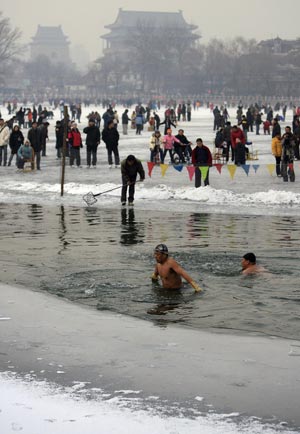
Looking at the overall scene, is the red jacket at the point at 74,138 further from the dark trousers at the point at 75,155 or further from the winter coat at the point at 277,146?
the winter coat at the point at 277,146

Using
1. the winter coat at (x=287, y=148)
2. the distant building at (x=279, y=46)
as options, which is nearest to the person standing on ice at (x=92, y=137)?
the winter coat at (x=287, y=148)

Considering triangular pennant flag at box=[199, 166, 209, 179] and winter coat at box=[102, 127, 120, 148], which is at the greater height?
winter coat at box=[102, 127, 120, 148]

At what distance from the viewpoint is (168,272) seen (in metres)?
14.6

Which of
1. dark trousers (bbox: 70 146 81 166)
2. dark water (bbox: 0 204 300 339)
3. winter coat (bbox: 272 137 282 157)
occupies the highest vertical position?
winter coat (bbox: 272 137 282 157)

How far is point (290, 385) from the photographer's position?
33.6 feet

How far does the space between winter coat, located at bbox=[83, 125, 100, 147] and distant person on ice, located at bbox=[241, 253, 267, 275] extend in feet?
53.3

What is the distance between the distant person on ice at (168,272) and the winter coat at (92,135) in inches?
670

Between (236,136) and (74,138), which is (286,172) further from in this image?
(74,138)

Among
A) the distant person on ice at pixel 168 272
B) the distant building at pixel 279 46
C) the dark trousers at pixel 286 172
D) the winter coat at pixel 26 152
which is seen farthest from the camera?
the distant building at pixel 279 46

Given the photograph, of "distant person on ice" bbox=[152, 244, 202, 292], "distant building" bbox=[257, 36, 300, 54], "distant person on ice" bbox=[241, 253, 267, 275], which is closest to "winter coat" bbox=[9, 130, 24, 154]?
"distant person on ice" bbox=[241, 253, 267, 275]

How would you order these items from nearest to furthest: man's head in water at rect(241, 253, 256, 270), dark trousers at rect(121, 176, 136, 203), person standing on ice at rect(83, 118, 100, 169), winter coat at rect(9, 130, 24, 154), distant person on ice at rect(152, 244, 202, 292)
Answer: distant person on ice at rect(152, 244, 202, 292) < man's head in water at rect(241, 253, 256, 270) < dark trousers at rect(121, 176, 136, 203) < person standing on ice at rect(83, 118, 100, 169) < winter coat at rect(9, 130, 24, 154)

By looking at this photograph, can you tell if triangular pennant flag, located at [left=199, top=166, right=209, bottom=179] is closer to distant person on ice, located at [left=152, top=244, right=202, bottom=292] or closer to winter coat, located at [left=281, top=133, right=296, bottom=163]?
winter coat, located at [left=281, top=133, right=296, bottom=163]

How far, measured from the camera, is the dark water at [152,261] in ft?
45.3

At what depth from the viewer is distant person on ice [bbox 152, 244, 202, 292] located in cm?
1421
